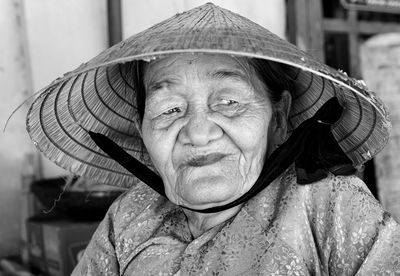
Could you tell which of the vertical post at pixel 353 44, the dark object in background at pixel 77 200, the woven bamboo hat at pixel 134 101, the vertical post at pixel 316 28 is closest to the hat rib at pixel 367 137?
the woven bamboo hat at pixel 134 101

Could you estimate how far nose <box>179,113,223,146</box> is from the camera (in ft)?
4.85

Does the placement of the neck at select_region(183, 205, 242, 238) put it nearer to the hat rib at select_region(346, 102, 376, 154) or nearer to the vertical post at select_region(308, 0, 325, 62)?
the hat rib at select_region(346, 102, 376, 154)

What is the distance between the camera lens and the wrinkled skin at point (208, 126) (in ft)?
4.87

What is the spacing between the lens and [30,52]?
3.22 meters

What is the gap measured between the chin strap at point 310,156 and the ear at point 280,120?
0.10 meters

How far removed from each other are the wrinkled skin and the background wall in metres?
1.82

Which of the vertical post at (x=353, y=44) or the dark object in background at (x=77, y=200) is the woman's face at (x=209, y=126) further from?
the vertical post at (x=353, y=44)

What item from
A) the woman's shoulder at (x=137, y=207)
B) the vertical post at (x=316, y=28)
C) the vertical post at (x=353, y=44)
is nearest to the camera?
the woman's shoulder at (x=137, y=207)

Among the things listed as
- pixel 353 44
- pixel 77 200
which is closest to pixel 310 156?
pixel 77 200

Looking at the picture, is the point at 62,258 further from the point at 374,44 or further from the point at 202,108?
the point at 374,44

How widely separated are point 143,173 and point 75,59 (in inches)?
68.3

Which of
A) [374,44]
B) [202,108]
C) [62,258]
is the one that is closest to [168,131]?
[202,108]

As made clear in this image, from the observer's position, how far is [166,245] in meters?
1.60

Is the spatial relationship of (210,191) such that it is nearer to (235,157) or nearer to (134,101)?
(235,157)
